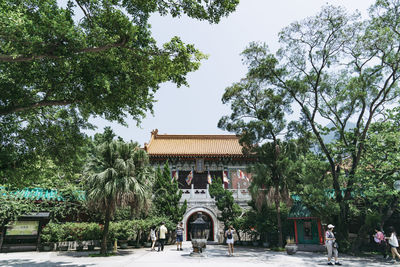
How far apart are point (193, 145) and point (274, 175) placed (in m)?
11.8

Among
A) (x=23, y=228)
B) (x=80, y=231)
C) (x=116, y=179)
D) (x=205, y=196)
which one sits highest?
(x=116, y=179)

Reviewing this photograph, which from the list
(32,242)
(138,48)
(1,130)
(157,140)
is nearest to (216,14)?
(138,48)

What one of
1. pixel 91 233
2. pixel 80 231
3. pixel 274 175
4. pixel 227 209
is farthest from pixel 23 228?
pixel 274 175

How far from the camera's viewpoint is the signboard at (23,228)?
1475cm

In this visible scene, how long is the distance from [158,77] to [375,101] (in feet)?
40.9

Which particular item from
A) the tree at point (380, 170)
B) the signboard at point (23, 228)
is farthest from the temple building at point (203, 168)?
the signboard at point (23, 228)

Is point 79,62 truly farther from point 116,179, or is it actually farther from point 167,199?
point 167,199

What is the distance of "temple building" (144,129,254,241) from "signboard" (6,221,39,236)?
9595 millimetres

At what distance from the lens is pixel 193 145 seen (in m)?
25.7

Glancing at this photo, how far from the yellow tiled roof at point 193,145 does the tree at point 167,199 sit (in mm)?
3708

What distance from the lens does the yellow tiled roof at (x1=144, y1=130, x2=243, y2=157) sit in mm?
22497

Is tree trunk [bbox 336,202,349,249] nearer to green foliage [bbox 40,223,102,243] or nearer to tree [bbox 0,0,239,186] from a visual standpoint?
tree [bbox 0,0,239,186]

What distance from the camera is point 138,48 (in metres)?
7.25

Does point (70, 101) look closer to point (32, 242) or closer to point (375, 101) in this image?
point (32, 242)
